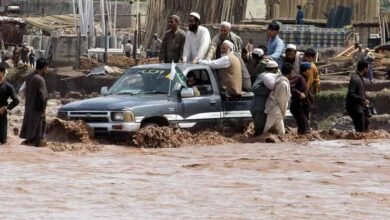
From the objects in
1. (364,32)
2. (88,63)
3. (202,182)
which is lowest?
(88,63)

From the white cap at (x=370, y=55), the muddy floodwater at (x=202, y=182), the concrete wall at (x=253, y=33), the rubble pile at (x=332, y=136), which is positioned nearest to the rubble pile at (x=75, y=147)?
the muddy floodwater at (x=202, y=182)

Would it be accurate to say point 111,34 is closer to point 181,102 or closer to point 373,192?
point 181,102

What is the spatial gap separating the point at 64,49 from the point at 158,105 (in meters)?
28.4

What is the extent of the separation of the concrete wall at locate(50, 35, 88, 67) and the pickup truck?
1032 inches

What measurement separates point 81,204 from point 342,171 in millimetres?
5000

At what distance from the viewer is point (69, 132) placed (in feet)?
59.4

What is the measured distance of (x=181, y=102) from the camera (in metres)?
18.7

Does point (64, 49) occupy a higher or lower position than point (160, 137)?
lower

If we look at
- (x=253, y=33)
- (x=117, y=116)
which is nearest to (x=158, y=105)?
(x=117, y=116)

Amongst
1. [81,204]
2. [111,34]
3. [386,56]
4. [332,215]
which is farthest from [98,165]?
[111,34]

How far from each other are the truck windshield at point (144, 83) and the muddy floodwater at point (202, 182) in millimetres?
1147

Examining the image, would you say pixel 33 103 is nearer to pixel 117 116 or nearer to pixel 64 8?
pixel 117 116

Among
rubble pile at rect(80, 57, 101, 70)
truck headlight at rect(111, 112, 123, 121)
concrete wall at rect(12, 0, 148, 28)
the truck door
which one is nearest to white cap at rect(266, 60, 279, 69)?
the truck door

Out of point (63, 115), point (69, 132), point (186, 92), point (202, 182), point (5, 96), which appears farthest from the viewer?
point (186, 92)
